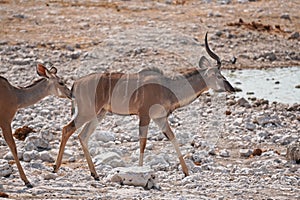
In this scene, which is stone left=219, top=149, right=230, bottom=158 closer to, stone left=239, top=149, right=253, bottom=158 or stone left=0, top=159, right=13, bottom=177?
stone left=239, top=149, right=253, bottom=158

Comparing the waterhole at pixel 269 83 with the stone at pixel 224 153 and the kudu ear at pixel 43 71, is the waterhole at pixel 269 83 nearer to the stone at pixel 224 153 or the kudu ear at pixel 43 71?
the stone at pixel 224 153

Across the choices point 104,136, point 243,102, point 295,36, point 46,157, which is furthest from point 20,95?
point 295,36

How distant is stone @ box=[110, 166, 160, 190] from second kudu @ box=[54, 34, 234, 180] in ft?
2.71

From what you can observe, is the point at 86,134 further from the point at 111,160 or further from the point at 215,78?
the point at 215,78

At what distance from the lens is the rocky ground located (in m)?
10.2

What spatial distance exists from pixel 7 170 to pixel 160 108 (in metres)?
2.53

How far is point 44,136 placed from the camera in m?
12.7

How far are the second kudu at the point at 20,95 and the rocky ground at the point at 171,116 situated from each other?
457 millimetres

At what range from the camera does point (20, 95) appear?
34.1 ft

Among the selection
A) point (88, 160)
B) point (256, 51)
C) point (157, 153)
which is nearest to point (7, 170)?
point (88, 160)

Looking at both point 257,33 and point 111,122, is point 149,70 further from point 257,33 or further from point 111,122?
point 257,33

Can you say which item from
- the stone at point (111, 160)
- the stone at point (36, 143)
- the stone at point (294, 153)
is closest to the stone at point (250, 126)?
the stone at point (294, 153)

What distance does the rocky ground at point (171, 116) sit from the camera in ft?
33.3

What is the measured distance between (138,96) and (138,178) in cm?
200
